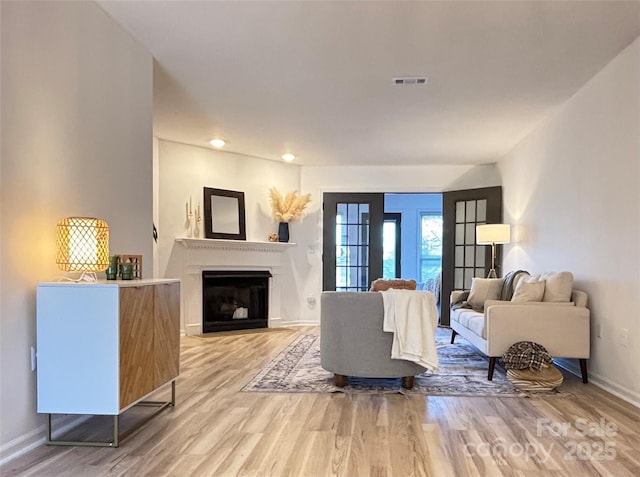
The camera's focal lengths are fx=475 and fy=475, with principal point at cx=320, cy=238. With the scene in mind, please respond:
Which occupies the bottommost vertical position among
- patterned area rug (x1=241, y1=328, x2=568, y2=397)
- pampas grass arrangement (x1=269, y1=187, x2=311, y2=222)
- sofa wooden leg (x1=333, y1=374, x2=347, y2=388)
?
patterned area rug (x1=241, y1=328, x2=568, y2=397)

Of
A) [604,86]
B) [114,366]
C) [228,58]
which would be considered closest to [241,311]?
[228,58]

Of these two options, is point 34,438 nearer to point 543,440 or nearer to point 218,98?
point 543,440

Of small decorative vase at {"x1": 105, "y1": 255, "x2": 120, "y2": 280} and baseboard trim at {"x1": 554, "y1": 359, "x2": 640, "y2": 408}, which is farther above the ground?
small decorative vase at {"x1": 105, "y1": 255, "x2": 120, "y2": 280}

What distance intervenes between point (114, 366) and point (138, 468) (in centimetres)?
49

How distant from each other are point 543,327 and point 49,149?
11.8 feet

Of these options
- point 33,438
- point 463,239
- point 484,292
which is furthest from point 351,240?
point 33,438

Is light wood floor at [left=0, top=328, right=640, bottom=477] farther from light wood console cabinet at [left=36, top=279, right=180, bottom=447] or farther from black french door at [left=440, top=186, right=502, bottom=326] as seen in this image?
black french door at [left=440, top=186, right=502, bottom=326]

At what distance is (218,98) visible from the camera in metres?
4.41

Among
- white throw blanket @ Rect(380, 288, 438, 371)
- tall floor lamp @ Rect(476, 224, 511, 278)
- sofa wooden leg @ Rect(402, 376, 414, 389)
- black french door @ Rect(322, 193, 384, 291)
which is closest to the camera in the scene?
white throw blanket @ Rect(380, 288, 438, 371)

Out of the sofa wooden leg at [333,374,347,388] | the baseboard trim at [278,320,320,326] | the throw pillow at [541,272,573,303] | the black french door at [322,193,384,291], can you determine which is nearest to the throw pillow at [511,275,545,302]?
the throw pillow at [541,272,573,303]

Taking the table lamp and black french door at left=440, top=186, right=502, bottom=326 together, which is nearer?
the table lamp

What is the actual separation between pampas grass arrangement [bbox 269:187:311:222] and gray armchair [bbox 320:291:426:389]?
3.72 metres

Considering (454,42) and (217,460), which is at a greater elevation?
(454,42)

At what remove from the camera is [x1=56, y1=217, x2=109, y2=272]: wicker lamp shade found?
2396 millimetres
